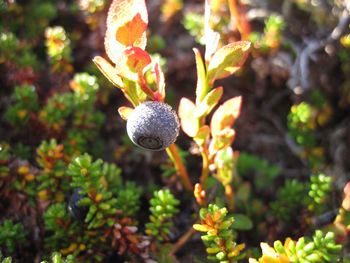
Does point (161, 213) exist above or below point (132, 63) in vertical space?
below

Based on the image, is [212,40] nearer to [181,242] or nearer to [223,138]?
[223,138]

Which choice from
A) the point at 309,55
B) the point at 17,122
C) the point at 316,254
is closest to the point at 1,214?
the point at 17,122

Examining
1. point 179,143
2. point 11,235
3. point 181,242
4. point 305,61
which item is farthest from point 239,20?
point 11,235

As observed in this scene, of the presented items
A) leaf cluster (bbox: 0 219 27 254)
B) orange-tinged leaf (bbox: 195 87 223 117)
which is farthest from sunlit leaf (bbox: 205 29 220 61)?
leaf cluster (bbox: 0 219 27 254)

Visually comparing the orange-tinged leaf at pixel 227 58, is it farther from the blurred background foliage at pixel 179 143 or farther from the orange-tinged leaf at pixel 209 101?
the blurred background foliage at pixel 179 143

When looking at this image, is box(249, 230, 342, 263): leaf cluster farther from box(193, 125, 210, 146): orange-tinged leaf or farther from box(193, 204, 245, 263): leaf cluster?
box(193, 125, 210, 146): orange-tinged leaf
